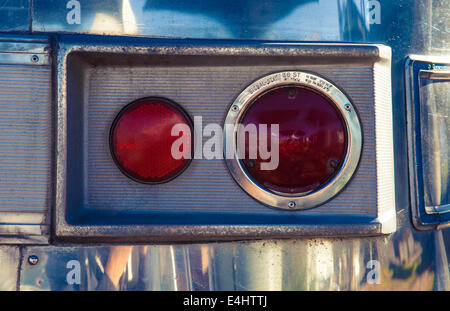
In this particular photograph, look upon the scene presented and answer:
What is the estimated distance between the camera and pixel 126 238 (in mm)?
1110

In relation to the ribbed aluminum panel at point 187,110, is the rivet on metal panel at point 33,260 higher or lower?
lower

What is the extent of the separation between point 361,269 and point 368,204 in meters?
0.16

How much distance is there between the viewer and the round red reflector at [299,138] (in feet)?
3.59

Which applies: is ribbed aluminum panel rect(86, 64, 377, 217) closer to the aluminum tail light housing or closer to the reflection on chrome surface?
the aluminum tail light housing

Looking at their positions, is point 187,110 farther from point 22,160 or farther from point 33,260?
point 33,260

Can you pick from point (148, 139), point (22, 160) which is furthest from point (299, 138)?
point (22, 160)

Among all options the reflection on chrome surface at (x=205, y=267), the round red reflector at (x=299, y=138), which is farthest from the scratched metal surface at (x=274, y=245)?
the round red reflector at (x=299, y=138)

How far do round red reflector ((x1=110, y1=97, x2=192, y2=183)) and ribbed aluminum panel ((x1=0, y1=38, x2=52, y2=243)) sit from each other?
169 millimetres

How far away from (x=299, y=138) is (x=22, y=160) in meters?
0.65

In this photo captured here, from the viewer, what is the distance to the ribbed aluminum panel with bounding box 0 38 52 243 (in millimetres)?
1115

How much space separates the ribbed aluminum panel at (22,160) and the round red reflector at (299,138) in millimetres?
482

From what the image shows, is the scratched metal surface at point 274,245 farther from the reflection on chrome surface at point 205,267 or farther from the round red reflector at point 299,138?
the round red reflector at point 299,138

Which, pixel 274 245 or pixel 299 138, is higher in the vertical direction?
pixel 299 138

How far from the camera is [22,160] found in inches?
43.9
